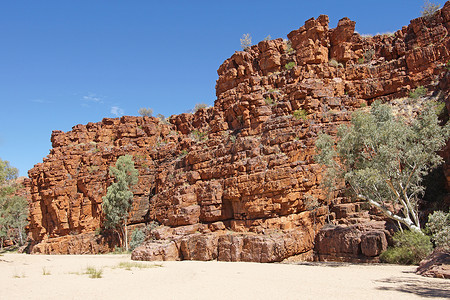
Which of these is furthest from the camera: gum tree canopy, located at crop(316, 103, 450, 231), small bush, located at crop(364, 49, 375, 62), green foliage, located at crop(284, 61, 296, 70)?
small bush, located at crop(364, 49, 375, 62)

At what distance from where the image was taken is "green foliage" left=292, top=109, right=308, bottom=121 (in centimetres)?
2394

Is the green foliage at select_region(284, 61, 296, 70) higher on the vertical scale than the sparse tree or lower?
higher

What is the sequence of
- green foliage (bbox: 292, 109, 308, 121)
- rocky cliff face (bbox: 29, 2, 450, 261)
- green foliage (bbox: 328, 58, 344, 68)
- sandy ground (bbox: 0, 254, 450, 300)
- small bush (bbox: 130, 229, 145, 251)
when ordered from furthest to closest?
small bush (bbox: 130, 229, 145, 251), green foliage (bbox: 328, 58, 344, 68), green foliage (bbox: 292, 109, 308, 121), rocky cliff face (bbox: 29, 2, 450, 261), sandy ground (bbox: 0, 254, 450, 300)

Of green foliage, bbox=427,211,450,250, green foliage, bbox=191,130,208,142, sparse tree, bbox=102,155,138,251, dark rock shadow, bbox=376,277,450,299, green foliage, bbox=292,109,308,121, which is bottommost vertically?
dark rock shadow, bbox=376,277,450,299

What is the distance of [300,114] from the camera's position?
24250 millimetres

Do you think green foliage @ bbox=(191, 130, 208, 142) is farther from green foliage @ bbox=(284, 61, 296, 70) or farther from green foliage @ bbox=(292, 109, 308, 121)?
green foliage @ bbox=(292, 109, 308, 121)

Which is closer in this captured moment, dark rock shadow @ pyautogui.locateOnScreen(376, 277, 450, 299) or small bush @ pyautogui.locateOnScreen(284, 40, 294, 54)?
dark rock shadow @ pyautogui.locateOnScreen(376, 277, 450, 299)

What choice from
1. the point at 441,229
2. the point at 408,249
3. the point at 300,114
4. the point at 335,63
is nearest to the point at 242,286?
the point at 408,249

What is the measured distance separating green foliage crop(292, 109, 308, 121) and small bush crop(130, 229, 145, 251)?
19.1m

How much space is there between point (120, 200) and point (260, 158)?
17973 millimetres

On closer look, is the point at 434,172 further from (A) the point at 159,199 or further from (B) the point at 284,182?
(A) the point at 159,199

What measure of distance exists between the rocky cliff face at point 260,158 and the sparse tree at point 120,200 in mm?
1607

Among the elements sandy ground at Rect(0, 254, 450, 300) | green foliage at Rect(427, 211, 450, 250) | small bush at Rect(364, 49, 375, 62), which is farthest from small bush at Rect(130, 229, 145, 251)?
small bush at Rect(364, 49, 375, 62)

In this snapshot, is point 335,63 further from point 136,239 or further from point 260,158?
point 136,239
